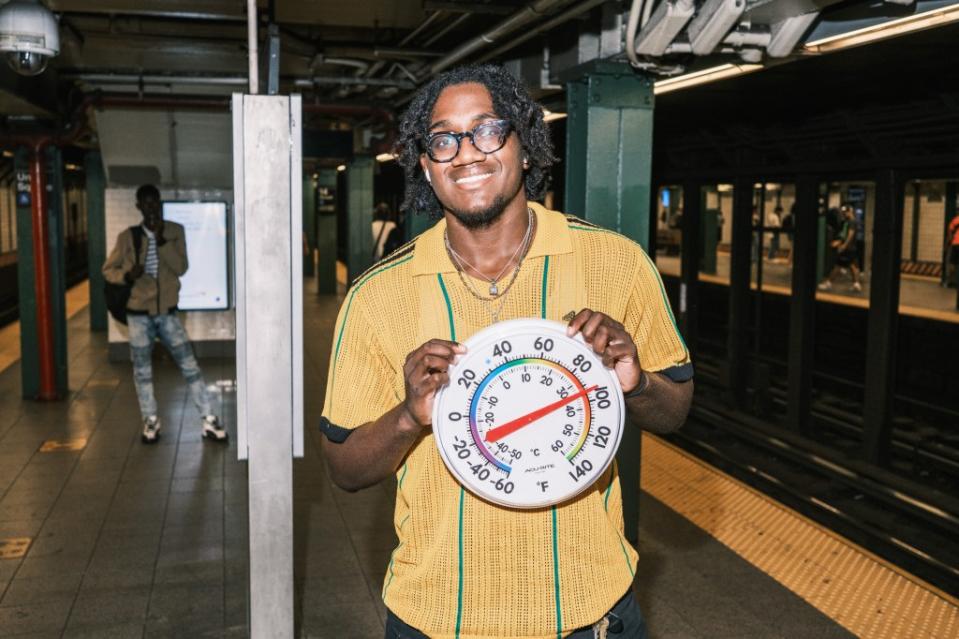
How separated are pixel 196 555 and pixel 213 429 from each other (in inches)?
106

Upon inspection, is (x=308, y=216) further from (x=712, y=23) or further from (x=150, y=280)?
(x=712, y=23)

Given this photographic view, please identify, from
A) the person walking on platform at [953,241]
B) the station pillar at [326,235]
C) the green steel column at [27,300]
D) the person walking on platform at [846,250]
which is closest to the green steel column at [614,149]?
the person walking on platform at [953,241]

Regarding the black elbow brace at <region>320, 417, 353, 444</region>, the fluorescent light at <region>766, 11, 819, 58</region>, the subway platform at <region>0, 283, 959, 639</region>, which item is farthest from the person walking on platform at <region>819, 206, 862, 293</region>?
the black elbow brace at <region>320, 417, 353, 444</region>

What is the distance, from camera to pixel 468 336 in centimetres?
185

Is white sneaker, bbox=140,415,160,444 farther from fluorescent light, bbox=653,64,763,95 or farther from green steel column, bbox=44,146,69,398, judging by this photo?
fluorescent light, bbox=653,64,763,95

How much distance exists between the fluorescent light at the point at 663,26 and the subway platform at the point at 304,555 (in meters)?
2.48

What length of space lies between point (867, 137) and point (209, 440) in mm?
5336

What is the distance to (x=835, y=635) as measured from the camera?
4.41m

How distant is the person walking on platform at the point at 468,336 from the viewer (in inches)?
71.9

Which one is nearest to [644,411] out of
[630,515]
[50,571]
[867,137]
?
[630,515]

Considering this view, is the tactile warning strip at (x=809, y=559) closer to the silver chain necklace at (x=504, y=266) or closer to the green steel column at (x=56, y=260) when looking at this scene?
the silver chain necklace at (x=504, y=266)

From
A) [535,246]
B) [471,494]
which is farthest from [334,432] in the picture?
[535,246]

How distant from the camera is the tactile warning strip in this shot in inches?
A: 186

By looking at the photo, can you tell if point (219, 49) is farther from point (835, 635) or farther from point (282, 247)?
point (835, 635)
